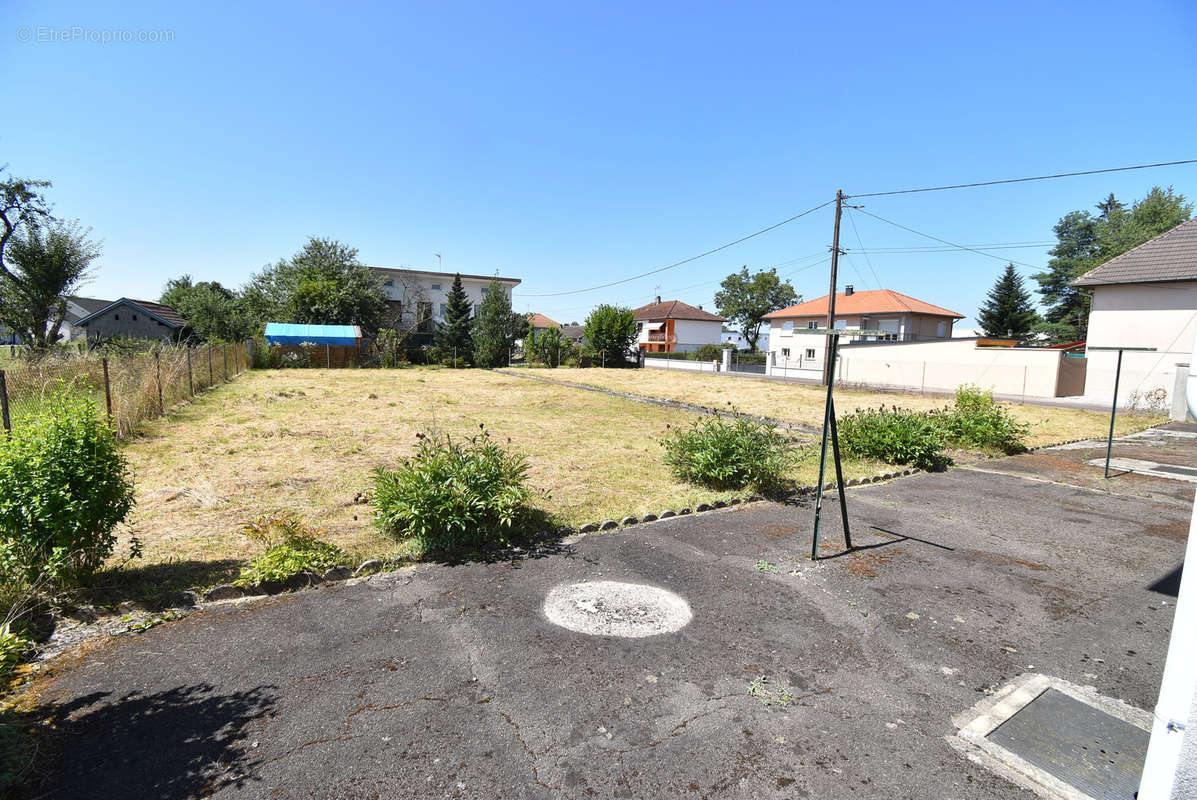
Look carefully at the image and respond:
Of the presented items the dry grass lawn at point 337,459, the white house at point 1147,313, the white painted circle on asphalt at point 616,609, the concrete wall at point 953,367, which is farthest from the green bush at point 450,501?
the concrete wall at point 953,367

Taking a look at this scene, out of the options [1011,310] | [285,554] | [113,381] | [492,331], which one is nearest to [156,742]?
[285,554]

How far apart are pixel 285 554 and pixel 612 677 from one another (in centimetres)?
310

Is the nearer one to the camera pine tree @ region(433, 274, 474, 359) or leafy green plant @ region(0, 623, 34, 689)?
leafy green plant @ region(0, 623, 34, 689)

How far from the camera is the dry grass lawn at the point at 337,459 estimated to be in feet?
19.1

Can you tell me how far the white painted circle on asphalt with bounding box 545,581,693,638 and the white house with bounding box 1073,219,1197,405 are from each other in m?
23.1

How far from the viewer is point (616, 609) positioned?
4109mm

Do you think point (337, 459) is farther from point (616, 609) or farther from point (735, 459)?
point (616, 609)

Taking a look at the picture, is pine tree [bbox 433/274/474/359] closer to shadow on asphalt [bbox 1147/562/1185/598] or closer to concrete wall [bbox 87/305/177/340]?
concrete wall [bbox 87/305/177/340]

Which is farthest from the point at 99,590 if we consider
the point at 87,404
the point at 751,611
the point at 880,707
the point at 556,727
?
the point at 880,707

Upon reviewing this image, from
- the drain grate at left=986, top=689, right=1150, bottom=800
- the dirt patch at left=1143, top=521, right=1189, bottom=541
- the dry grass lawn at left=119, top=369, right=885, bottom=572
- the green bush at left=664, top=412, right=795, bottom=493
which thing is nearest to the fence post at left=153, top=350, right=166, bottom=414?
the dry grass lawn at left=119, top=369, right=885, bottom=572

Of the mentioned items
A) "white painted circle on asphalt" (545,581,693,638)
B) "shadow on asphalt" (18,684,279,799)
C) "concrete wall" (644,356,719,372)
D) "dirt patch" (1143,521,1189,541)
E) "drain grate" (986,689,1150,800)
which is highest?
"concrete wall" (644,356,719,372)

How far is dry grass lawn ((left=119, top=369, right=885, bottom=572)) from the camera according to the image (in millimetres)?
5836

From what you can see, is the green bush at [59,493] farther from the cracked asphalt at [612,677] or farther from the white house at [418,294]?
the white house at [418,294]

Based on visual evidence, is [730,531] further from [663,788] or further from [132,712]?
[132,712]
